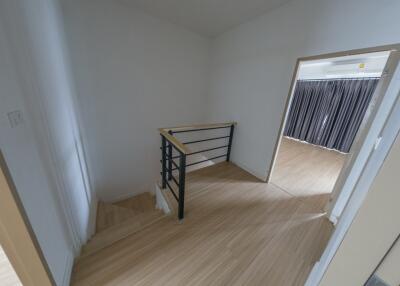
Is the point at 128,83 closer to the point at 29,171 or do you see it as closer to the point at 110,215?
the point at 29,171

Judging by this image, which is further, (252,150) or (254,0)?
(252,150)

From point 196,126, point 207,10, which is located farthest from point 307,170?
point 207,10

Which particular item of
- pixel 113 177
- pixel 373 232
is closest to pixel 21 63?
pixel 373 232

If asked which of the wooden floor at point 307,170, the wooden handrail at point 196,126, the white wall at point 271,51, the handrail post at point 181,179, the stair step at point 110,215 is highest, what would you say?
the white wall at point 271,51

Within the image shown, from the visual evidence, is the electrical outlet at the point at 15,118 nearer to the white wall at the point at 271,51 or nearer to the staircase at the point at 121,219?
the staircase at the point at 121,219

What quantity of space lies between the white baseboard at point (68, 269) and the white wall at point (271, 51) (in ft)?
7.65

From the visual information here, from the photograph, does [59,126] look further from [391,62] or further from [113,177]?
[391,62]

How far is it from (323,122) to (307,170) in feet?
7.98

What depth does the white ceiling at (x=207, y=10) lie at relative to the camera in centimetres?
184

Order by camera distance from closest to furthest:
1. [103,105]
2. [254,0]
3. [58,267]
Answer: [58,267]
[254,0]
[103,105]

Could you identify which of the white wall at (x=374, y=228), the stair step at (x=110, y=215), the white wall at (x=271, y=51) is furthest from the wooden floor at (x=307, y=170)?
the stair step at (x=110, y=215)

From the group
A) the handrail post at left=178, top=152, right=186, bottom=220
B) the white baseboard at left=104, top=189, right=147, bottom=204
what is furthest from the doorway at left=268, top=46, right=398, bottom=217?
the white baseboard at left=104, top=189, right=147, bottom=204

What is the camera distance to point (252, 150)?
95.3 inches

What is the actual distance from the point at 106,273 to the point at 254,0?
304cm
